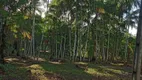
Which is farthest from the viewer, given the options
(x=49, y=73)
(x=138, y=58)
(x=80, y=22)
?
(x=80, y=22)

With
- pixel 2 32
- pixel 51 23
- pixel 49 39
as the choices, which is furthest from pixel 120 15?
pixel 2 32

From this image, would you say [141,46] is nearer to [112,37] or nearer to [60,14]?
[60,14]

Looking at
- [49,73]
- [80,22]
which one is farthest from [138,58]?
[80,22]

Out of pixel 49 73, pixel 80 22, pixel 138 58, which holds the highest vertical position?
pixel 80 22

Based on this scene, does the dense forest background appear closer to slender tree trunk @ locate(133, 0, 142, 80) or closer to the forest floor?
the forest floor

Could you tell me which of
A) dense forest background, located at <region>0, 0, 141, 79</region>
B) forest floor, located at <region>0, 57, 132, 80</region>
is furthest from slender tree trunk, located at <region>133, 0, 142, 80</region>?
dense forest background, located at <region>0, 0, 141, 79</region>

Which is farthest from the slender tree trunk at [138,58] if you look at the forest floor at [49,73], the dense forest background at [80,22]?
the dense forest background at [80,22]

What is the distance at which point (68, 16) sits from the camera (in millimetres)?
34219

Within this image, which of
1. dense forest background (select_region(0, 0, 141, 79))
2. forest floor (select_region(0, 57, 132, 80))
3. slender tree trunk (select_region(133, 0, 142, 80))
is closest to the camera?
slender tree trunk (select_region(133, 0, 142, 80))

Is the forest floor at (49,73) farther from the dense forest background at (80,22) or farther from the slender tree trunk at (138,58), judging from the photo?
the slender tree trunk at (138,58)

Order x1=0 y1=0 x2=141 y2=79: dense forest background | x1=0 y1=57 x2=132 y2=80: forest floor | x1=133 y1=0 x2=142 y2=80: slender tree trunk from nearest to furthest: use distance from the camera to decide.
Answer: x1=133 y1=0 x2=142 y2=80: slender tree trunk < x1=0 y1=57 x2=132 y2=80: forest floor < x1=0 y1=0 x2=141 y2=79: dense forest background

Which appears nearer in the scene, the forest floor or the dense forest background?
the forest floor

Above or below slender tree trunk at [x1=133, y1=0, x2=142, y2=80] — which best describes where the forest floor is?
below

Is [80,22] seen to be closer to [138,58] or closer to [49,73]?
[49,73]
